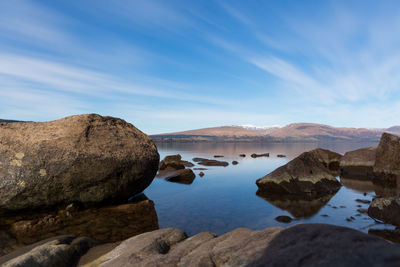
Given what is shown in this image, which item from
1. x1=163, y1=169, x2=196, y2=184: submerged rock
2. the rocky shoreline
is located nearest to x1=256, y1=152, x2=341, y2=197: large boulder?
the rocky shoreline

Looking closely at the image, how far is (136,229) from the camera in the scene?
9.03 metres

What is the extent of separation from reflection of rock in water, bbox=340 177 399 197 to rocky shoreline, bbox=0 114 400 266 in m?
0.35

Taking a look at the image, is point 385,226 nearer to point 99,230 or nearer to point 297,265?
point 297,265

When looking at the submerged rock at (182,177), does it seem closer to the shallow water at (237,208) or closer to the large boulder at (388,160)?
the shallow water at (237,208)

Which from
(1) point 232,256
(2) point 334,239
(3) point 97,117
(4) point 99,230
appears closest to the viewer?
(2) point 334,239

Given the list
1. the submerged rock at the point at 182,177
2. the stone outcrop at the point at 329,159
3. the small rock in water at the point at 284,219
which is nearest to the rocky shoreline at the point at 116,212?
the small rock in water at the point at 284,219

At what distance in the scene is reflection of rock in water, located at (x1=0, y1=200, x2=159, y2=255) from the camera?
8.27m

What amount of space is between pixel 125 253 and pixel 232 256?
8.51ft

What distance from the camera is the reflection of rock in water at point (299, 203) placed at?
11.7m

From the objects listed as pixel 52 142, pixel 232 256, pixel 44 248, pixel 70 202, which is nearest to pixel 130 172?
pixel 70 202

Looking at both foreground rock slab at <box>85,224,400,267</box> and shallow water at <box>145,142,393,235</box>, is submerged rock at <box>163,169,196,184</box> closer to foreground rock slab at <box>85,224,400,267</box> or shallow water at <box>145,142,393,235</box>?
shallow water at <box>145,142,393,235</box>

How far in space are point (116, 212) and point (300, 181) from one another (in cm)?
1100

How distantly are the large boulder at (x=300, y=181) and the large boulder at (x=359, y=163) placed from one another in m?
9.58

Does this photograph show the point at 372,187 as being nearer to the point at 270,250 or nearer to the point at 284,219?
the point at 284,219
